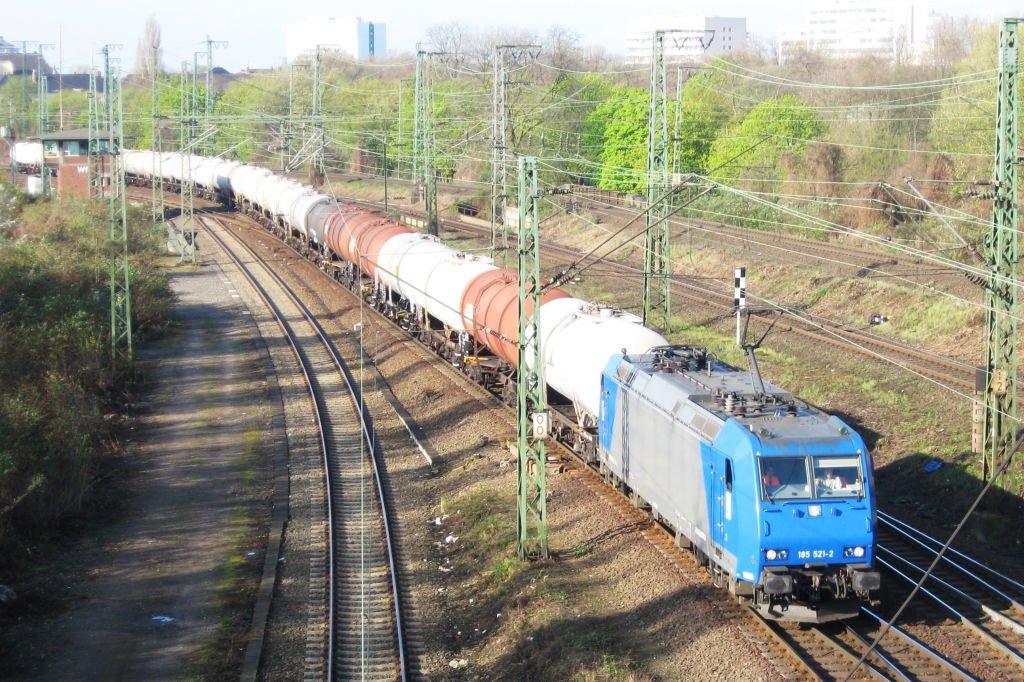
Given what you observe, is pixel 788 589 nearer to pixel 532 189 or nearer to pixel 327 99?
pixel 532 189

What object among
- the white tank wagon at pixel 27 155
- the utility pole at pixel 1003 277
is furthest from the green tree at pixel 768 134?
the white tank wagon at pixel 27 155

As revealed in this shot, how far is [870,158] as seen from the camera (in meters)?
50.4

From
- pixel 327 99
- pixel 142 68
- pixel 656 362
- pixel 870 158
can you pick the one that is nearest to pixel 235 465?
pixel 656 362

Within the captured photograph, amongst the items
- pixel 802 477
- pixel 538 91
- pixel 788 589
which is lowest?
pixel 788 589

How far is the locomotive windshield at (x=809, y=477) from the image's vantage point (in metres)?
13.6

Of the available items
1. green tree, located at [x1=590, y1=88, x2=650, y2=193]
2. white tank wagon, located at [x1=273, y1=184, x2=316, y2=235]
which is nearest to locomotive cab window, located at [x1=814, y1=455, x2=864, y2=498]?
white tank wagon, located at [x1=273, y1=184, x2=316, y2=235]

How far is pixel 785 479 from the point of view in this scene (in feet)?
45.0

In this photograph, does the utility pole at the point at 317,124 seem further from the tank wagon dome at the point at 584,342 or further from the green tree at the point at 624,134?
the tank wagon dome at the point at 584,342

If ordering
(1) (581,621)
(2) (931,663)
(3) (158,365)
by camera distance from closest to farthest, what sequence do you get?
(2) (931,663), (1) (581,621), (3) (158,365)

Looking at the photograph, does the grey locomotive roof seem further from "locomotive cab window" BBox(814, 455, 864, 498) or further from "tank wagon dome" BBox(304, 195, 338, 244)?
"tank wagon dome" BBox(304, 195, 338, 244)

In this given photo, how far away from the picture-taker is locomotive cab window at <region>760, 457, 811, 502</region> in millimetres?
13617

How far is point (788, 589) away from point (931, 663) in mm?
1978

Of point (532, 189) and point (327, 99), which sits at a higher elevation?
point (327, 99)

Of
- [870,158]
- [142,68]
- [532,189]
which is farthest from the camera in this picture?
[142,68]
